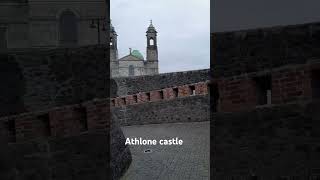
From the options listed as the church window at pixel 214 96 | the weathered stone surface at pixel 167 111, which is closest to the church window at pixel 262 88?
the church window at pixel 214 96

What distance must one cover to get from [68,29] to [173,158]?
282 cm

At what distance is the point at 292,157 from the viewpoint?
479cm

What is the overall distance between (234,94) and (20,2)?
9.05ft

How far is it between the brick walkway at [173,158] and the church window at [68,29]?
213cm

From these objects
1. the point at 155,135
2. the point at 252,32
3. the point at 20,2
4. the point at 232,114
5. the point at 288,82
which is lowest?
the point at 155,135

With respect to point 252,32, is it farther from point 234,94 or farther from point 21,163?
point 21,163

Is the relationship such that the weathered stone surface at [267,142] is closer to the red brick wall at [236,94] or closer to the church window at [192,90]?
the red brick wall at [236,94]

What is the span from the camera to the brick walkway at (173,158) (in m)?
6.31

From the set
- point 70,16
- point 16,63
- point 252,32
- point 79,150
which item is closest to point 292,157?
point 252,32

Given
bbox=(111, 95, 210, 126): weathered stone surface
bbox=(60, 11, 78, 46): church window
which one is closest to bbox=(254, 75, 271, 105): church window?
bbox=(60, 11, 78, 46): church window

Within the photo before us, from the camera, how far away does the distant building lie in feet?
17.7

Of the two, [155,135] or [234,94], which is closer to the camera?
[234,94]

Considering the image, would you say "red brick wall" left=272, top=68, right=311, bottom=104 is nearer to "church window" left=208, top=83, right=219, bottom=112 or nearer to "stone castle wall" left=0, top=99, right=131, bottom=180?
"church window" left=208, top=83, right=219, bottom=112

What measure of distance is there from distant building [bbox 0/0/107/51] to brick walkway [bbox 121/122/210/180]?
6.90ft
